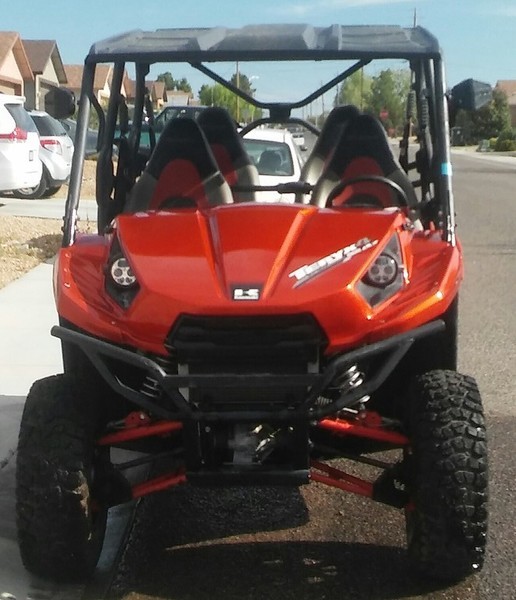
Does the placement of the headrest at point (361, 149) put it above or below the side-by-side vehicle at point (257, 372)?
above

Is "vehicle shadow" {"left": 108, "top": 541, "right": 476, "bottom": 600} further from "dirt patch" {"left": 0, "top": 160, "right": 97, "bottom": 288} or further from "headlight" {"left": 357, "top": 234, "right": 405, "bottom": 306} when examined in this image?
"dirt patch" {"left": 0, "top": 160, "right": 97, "bottom": 288}

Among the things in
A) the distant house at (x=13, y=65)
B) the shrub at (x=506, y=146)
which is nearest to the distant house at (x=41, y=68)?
the distant house at (x=13, y=65)

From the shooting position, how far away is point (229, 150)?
587 cm

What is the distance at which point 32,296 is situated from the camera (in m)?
9.92

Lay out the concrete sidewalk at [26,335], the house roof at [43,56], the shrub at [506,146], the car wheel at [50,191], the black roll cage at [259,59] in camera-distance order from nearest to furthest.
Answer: the black roll cage at [259,59] < the concrete sidewalk at [26,335] < the car wheel at [50,191] < the house roof at [43,56] < the shrub at [506,146]

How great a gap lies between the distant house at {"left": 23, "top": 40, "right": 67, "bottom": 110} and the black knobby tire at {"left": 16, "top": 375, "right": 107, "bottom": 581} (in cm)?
4849

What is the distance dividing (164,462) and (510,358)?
326 centimetres

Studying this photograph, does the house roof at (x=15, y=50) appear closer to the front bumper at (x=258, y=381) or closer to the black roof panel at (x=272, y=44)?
the black roof panel at (x=272, y=44)

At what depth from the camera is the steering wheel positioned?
4.80 meters

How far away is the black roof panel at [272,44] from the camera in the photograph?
4660 millimetres

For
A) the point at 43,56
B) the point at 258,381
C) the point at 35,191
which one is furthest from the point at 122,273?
the point at 43,56

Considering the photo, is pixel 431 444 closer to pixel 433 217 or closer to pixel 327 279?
pixel 327 279

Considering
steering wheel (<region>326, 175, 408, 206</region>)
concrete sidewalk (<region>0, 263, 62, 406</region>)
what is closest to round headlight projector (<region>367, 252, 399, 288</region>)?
steering wheel (<region>326, 175, 408, 206</region>)

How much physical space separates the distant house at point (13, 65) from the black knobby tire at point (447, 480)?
42457mm
